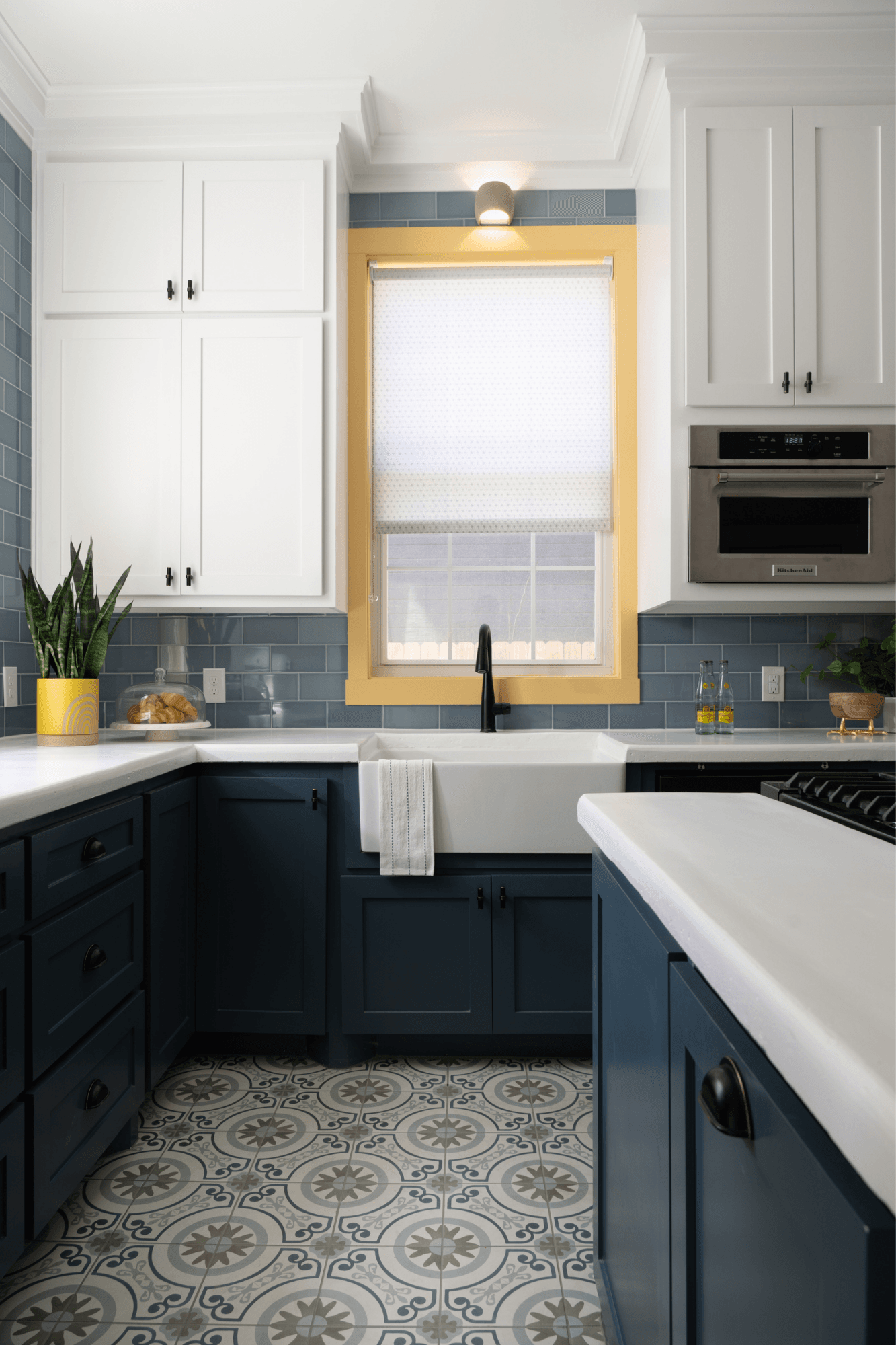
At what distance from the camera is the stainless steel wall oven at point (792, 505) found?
2467 mm

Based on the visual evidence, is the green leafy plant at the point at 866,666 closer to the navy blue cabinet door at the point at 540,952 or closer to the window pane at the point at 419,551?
the navy blue cabinet door at the point at 540,952

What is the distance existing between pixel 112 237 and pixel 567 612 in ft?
6.34

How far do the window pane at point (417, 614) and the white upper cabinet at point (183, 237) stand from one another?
0.96 meters

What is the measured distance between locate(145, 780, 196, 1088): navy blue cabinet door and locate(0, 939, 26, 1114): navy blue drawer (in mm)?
589

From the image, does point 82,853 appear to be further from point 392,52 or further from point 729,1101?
point 392,52

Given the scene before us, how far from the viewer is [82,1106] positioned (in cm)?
169

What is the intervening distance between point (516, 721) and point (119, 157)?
2.24m

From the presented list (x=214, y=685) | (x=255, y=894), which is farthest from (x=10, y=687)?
(x=255, y=894)

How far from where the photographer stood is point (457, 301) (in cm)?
297

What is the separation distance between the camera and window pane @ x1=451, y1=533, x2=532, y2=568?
3.03 metres

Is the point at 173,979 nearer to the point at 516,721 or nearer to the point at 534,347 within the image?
the point at 516,721

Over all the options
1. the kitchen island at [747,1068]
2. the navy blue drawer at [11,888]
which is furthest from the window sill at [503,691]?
the kitchen island at [747,1068]

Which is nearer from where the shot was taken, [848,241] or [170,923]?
[170,923]

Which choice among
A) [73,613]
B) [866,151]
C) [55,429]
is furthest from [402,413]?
[866,151]
